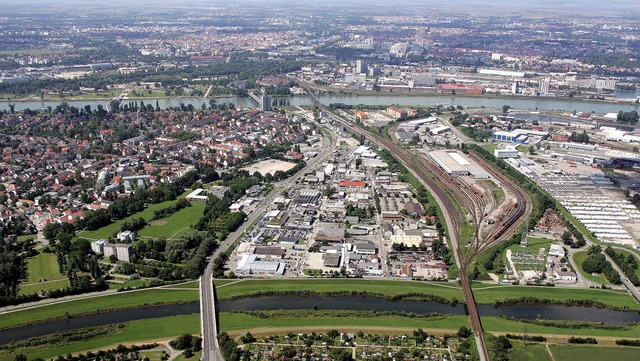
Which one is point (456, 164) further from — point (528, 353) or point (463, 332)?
point (528, 353)

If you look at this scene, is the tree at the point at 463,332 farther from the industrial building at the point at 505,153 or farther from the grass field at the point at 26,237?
the industrial building at the point at 505,153

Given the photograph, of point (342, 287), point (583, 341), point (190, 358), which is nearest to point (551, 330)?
point (583, 341)

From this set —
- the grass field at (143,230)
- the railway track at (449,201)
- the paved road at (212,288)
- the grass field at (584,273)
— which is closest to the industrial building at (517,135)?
the railway track at (449,201)

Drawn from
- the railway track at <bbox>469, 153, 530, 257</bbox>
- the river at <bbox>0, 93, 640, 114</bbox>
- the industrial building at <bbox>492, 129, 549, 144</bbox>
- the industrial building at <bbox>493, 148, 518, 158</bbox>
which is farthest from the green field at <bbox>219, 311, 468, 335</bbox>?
the river at <bbox>0, 93, 640, 114</bbox>

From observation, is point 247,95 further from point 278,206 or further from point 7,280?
point 7,280

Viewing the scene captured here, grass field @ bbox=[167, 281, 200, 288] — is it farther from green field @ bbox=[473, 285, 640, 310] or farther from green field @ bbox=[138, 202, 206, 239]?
green field @ bbox=[473, 285, 640, 310]

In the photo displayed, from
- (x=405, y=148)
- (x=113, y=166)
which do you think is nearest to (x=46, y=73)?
(x=113, y=166)
